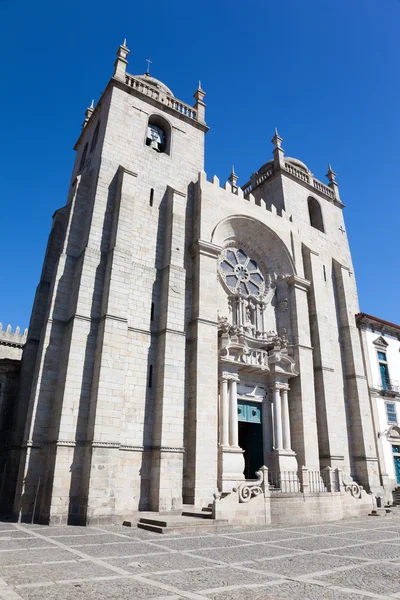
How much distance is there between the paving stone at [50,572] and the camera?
613 centimetres

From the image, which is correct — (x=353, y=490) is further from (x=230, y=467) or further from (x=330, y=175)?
(x=330, y=175)

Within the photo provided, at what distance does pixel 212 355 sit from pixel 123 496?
638 cm

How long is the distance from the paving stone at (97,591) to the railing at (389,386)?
2296 centimetres

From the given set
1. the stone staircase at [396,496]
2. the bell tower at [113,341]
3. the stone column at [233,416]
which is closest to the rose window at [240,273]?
the bell tower at [113,341]

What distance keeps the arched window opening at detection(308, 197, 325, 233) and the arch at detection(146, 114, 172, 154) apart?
1177cm

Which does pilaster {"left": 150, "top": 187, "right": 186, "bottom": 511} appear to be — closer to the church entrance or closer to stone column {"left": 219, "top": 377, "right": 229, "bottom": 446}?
stone column {"left": 219, "top": 377, "right": 229, "bottom": 446}

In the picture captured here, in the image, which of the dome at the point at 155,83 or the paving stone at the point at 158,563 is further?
the dome at the point at 155,83

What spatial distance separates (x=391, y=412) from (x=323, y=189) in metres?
16.3

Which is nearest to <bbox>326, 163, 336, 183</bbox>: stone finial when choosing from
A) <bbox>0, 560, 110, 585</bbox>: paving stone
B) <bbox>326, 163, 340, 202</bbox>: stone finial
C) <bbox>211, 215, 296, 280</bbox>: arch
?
<bbox>326, 163, 340, 202</bbox>: stone finial

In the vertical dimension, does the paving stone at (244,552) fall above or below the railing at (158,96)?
below

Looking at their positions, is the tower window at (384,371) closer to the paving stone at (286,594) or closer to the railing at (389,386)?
the railing at (389,386)

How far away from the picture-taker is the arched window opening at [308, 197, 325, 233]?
1125 inches

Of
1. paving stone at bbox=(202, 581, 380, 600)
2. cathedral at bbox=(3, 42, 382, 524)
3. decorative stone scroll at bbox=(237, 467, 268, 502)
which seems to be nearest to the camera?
paving stone at bbox=(202, 581, 380, 600)

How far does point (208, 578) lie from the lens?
254 inches
